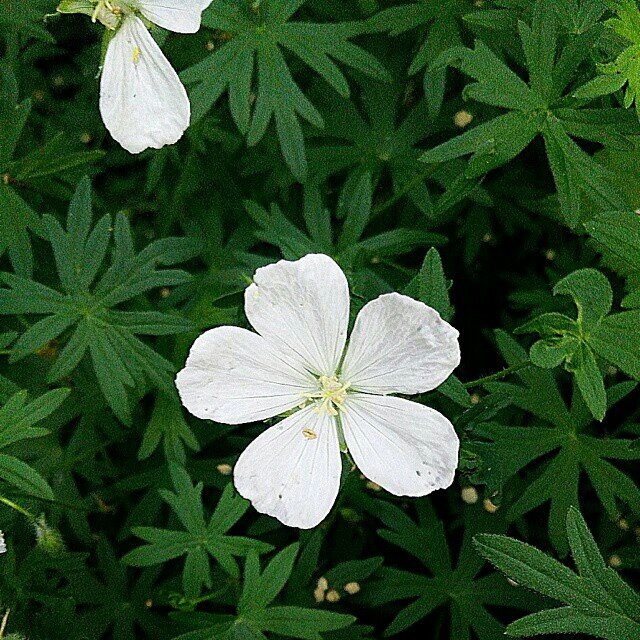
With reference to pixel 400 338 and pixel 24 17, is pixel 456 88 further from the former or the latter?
pixel 400 338

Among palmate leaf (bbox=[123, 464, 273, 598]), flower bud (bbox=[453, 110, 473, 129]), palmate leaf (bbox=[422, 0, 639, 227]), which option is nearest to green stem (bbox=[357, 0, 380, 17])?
flower bud (bbox=[453, 110, 473, 129])

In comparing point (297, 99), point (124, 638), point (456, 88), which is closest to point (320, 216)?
point (297, 99)

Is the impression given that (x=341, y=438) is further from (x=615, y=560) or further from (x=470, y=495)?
(x=615, y=560)

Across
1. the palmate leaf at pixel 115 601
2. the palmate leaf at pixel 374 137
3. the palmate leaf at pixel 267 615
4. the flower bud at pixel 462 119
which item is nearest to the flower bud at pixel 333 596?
the palmate leaf at pixel 267 615

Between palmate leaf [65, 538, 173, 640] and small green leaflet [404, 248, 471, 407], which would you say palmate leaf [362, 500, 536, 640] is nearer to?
palmate leaf [65, 538, 173, 640]

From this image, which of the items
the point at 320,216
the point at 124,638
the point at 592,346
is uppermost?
the point at 320,216

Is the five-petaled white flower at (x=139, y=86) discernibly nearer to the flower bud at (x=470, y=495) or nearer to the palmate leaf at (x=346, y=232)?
the palmate leaf at (x=346, y=232)

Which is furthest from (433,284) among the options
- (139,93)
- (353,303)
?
(139,93)
